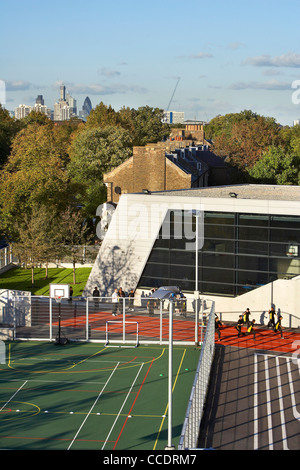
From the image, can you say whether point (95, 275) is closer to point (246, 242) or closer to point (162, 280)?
point (162, 280)

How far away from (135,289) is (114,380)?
39.4 ft

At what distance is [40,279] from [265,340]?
20038mm

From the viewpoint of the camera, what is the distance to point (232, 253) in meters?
36.3

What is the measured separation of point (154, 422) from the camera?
73.6 ft

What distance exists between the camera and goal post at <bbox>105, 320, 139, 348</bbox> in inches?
1255

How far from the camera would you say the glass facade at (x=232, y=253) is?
3553 cm

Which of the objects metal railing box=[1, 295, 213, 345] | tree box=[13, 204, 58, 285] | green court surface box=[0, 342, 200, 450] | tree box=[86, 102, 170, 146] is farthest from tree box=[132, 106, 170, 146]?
green court surface box=[0, 342, 200, 450]

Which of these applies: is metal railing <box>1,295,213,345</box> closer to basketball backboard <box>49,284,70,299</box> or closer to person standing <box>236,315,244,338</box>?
basketball backboard <box>49,284,70,299</box>

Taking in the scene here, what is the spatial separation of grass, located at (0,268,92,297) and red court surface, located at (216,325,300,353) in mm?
12450

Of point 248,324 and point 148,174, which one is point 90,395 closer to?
point 248,324

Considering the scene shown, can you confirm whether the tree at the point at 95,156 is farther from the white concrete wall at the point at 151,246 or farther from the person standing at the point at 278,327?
the person standing at the point at 278,327
